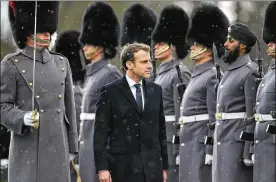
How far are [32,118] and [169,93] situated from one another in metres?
3.34

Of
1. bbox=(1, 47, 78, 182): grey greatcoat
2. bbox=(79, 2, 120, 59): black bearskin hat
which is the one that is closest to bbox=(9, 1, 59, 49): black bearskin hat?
bbox=(1, 47, 78, 182): grey greatcoat

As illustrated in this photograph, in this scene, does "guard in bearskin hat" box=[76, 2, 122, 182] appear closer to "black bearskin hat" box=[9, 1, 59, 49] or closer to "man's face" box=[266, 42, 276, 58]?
"black bearskin hat" box=[9, 1, 59, 49]

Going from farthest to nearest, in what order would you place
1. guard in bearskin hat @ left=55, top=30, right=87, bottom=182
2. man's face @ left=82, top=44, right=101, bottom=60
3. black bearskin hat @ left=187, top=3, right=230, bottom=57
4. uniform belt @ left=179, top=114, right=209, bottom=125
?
guard in bearskin hat @ left=55, top=30, right=87, bottom=182 → man's face @ left=82, top=44, right=101, bottom=60 → black bearskin hat @ left=187, top=3, right=230, bottom=57 → uniform belt @ left=179, top=114, right=209, bottom=125

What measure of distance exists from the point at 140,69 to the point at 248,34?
5.66 ft

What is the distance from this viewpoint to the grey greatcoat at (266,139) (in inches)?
447

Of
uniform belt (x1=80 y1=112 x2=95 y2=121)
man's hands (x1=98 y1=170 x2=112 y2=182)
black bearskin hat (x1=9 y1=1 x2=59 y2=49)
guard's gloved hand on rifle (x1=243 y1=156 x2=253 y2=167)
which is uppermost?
black bearskin hat (x1=9 y1=1 x2=59 y2=49)

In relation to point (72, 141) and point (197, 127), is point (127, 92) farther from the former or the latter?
point (197, 127)

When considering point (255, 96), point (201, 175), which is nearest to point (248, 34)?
point (255, 96)

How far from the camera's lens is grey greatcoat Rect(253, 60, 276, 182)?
11344mm

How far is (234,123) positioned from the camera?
12023 mm

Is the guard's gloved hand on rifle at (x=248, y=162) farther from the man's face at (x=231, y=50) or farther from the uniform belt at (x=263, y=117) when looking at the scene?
the man's face at (x=231, y=50)

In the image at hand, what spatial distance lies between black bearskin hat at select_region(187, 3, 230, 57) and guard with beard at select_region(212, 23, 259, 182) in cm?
118

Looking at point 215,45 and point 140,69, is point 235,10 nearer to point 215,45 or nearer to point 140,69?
point 215,45

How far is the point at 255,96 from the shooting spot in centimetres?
1175
